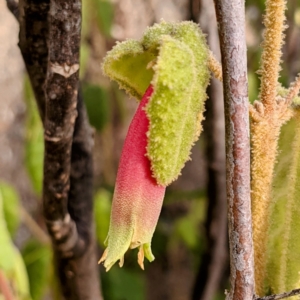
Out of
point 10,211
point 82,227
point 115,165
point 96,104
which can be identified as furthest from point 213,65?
point 115,165

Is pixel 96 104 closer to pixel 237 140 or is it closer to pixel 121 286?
pixel 121 286

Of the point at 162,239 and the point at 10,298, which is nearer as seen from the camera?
the point at 10,298

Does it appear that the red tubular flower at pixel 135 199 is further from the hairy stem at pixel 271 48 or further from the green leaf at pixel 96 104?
the green leaf at pixel 96 104

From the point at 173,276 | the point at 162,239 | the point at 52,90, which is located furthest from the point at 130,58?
the point at 173,276

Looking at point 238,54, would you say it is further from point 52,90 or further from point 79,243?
point 79,243

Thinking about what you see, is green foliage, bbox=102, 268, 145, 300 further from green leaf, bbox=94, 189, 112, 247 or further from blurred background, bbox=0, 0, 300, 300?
green leaf, bbox=94, 189, 112, 247

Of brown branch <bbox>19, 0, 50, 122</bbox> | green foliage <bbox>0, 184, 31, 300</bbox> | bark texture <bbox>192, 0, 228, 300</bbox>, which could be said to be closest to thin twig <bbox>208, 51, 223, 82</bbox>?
brown branch <bbox>19, 0, 50, 122</bbox>

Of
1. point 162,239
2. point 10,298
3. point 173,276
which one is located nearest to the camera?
point 10,298

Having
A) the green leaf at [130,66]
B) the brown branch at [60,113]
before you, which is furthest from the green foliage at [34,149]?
the green leaf at [130,66]

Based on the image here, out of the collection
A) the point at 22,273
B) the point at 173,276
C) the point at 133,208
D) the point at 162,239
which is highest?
the point at 133,208
